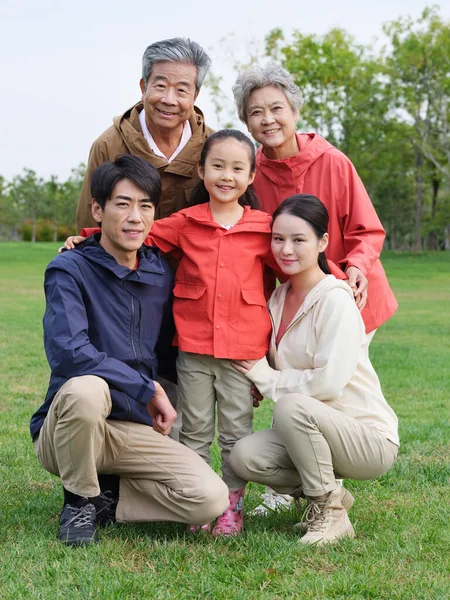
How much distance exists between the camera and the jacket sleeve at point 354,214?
4184 millimetres

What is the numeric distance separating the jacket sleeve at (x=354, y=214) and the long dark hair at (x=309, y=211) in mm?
383

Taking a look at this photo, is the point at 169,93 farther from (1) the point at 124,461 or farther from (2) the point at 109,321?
(1) the point at 124,461

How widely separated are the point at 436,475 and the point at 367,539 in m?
1.32

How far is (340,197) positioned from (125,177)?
3.94 feet

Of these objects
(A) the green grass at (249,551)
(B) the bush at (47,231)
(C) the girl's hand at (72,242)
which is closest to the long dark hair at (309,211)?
(C) the girl's hand at (72,242)

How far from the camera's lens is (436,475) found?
4781 mm

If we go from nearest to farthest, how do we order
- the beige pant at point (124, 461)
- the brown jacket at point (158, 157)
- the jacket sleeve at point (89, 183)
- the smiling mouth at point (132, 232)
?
the beige pant at point (124, 461)
the smiling mouth at point (132, 232)
the brown jacket at point (158, 157)
the jacket sleeve at point (89, 183)

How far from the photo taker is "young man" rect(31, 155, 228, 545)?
344 centimetres

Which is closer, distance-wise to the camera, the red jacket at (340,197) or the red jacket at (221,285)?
the red jacket at (221,285)

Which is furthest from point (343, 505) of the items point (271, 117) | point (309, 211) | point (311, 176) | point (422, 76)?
point (422, 76)

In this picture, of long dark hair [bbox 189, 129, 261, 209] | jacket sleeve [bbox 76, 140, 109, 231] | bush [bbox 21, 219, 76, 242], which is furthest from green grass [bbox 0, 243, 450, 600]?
bush [bbox 21, 219, 76, 242]

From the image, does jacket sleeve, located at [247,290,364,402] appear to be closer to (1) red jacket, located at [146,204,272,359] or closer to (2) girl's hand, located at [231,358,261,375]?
(2) girl's hand, located at [231,358,261,375]

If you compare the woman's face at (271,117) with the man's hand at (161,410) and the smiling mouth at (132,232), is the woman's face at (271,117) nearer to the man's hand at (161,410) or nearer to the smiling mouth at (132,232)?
the smiling mouth at (132,232)

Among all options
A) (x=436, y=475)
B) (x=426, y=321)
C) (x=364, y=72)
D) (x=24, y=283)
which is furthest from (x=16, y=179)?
(x=436, y=475)
